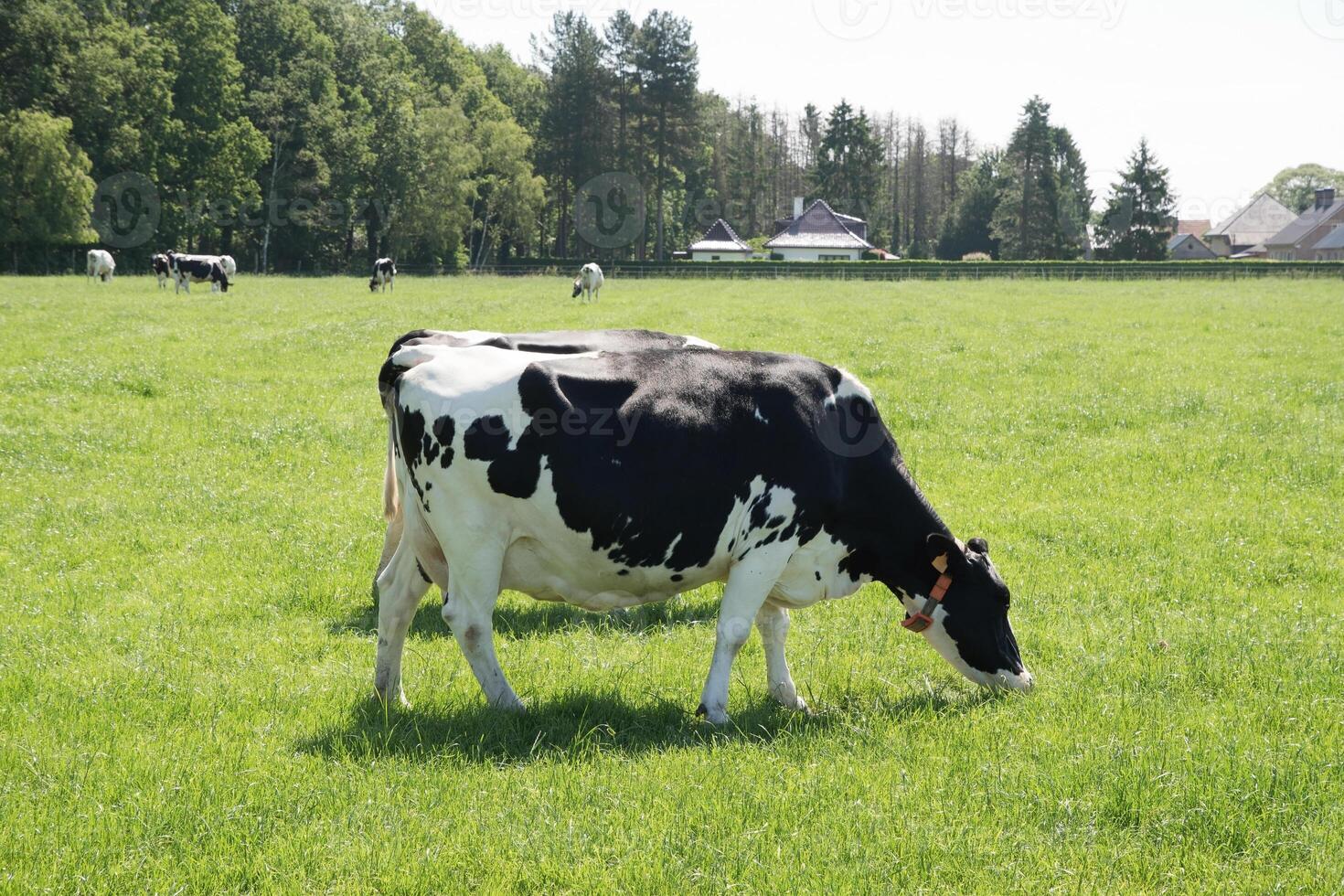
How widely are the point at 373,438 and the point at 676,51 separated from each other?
269 feet

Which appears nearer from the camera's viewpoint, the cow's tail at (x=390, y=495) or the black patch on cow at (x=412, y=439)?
the black patch on cow at (x=412, y=439)

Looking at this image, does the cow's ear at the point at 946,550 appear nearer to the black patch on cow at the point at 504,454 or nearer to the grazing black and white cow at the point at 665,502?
the grazing black and white cow at the point at 665,502

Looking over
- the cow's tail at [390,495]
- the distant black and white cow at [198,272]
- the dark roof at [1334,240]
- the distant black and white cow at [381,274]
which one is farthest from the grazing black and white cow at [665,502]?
the dark roof at [1334,240]

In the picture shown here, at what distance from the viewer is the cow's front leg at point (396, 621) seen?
6.56m

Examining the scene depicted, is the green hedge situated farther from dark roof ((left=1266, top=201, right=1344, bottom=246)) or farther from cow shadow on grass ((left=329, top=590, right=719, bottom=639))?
dark roof ((left=1266, top=201, right=1344, bottom=246))

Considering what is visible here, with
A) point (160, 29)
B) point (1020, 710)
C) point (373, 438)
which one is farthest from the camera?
point (160, 29)

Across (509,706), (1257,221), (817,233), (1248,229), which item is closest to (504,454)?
(509,706)

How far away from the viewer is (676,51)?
89750 mm

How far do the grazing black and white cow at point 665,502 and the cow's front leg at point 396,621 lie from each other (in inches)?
0.5

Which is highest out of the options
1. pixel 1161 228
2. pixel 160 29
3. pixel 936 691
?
pixel 160 29

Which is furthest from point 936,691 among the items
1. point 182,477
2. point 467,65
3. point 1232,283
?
point 467,65

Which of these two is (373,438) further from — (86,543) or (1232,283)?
(1232,283)
